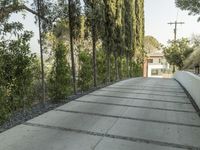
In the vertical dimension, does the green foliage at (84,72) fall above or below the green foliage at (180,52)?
below

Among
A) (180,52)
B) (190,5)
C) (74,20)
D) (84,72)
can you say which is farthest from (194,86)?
(180,52)

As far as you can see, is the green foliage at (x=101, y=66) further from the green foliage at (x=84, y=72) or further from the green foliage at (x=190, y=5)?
the green foliage at (x=190, y=5)

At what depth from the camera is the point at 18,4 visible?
9.52 meters

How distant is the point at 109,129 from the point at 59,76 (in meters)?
5.11

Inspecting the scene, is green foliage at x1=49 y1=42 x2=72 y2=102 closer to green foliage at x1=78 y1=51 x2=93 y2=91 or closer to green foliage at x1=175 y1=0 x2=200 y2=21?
green foliage at x1=78 y1=51 x2=93 y2=91

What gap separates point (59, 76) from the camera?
40.4ft

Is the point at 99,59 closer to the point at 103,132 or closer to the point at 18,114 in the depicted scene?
the point at 18,114

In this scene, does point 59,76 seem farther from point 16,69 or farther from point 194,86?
point 194,86

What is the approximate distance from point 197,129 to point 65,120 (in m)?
4.03

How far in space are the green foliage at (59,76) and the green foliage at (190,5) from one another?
1019cm

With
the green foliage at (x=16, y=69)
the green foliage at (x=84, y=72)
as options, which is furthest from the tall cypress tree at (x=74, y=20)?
the green foliage at (x=16, y=69)

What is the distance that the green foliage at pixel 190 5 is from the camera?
18.4m

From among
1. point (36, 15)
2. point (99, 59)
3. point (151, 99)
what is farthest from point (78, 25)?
point (99, 59)

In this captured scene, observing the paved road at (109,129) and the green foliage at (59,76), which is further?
the green foliage at (59,76)
